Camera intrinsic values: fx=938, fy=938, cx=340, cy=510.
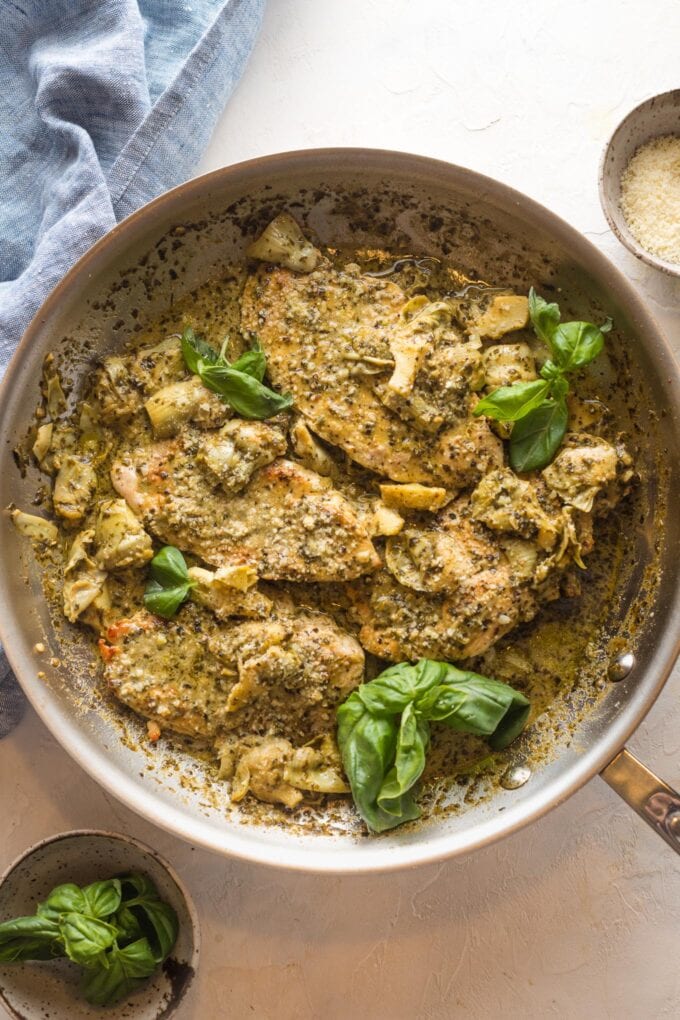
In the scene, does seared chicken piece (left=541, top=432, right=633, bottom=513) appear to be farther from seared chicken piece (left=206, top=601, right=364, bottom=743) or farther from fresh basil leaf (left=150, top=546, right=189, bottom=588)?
fresh basil leaf (left=150, top=546, right=189, bottom=588)

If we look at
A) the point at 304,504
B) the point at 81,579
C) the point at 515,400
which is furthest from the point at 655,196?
the point at 81,579

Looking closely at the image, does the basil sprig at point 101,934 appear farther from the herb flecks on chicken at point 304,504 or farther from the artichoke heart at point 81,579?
the artichoke heart at point 81,579

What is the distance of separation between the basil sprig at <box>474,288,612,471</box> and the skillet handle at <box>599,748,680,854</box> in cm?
92

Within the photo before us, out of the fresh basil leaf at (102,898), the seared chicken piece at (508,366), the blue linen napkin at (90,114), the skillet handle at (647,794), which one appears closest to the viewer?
the skillet handle at (647,794)

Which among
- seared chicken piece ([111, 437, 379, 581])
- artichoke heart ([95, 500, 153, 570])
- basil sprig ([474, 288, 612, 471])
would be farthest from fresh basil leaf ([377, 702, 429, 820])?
artichoke heart ([95, 500, 153, 570])

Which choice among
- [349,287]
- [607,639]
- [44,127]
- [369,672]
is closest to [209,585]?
[369,672]

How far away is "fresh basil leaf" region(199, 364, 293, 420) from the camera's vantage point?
114 inches

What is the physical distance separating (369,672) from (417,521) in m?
0.50

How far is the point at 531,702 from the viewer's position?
3.03m

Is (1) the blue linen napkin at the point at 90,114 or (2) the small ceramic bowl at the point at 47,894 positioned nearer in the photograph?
(2) the small ceramic bowl at the point at 47,894

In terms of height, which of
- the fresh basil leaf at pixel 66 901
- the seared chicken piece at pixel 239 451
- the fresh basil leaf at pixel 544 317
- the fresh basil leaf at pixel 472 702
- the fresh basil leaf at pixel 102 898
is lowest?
the fresh basil leaf at pixel 66 901

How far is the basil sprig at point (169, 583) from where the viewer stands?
2.93m

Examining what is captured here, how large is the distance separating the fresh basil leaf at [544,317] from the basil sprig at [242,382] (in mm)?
792

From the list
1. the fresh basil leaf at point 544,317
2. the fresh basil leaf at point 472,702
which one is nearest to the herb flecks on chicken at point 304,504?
the fresh basil leaf at point 544,317
